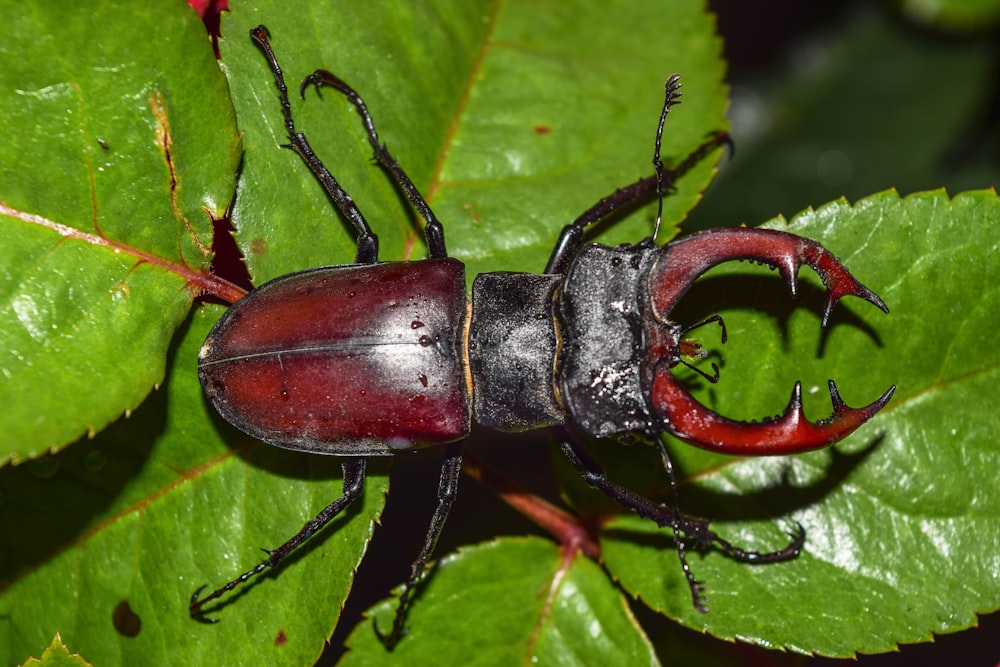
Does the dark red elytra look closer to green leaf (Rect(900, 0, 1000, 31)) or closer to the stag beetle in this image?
the stag beetle

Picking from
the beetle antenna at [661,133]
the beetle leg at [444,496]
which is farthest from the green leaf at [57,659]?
the beetle antenna at [661,133]

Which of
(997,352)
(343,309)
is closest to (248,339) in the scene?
(343,309)

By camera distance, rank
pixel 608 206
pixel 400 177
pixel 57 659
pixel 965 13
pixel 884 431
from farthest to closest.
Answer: pixel 965 13
pixel 608 206
pixel 400 177
pixel 884 431
pixel 57 659

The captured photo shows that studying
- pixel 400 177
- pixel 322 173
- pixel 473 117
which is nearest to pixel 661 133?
pixel 473 117

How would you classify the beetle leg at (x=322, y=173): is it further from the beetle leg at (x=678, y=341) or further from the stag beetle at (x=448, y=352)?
the beetle leg at (x=678, y=341)

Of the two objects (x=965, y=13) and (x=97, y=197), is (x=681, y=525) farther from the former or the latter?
(x=965, y=13)
